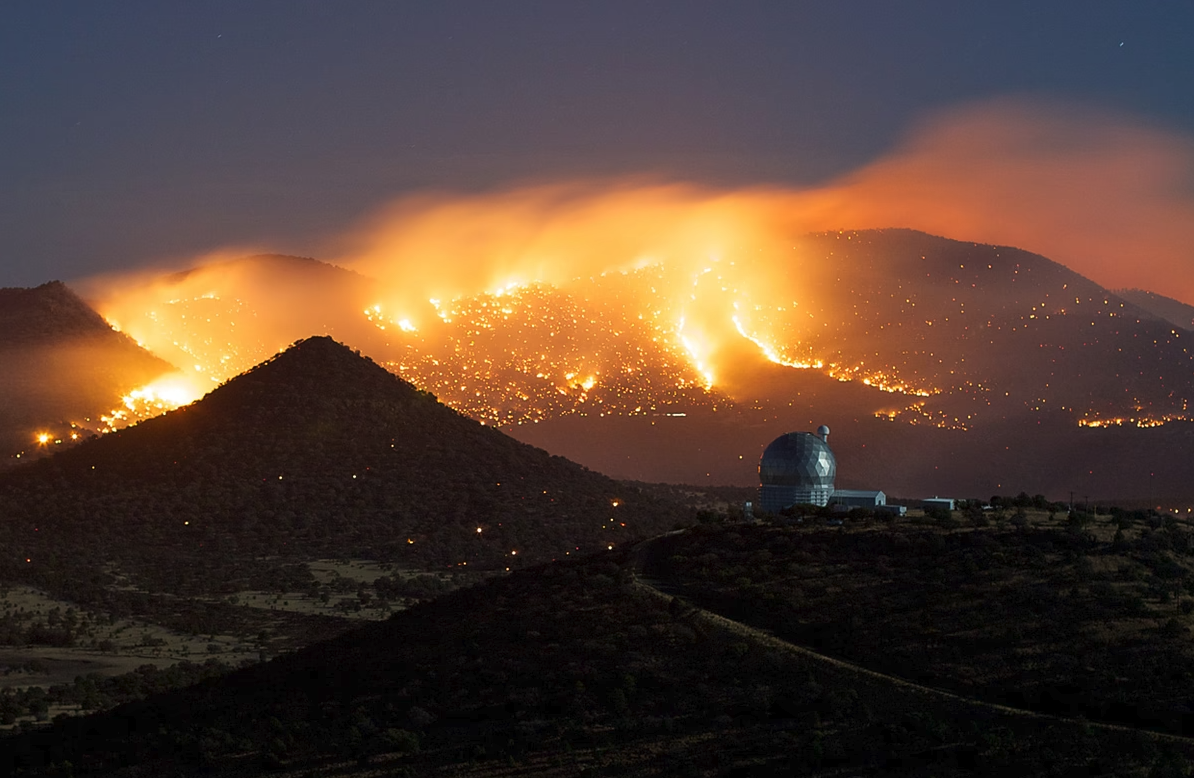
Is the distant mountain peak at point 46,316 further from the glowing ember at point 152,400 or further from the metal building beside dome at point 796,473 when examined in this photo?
the metal building beside dome at point 796,473

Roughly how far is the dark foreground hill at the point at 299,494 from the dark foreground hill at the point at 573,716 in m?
43.6

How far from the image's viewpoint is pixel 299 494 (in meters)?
109

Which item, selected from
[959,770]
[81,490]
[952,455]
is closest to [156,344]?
[81,490]

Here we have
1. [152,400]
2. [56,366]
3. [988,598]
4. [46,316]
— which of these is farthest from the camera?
[46,316]

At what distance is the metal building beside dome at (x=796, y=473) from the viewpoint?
74375 millimetres

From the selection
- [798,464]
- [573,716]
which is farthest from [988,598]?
[798,464]

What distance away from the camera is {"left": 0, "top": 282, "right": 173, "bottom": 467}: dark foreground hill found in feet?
500

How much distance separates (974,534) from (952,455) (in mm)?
143171

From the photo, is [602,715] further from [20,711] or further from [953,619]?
[20,711]

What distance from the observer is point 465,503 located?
110m

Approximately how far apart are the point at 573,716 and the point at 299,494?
236ft

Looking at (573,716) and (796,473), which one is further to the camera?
(796,473)

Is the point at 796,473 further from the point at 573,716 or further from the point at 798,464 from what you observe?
the point at 573,716

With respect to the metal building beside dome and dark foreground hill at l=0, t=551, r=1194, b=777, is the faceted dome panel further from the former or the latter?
dark foreground hill at l=0, t=551, r=1194, b=777
